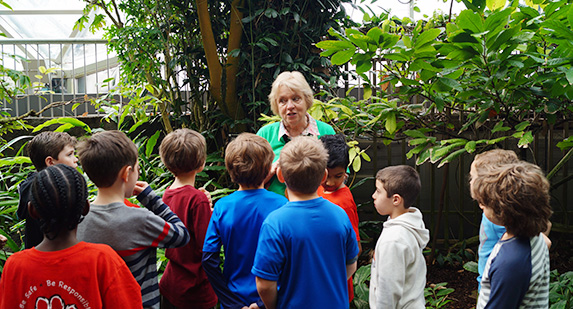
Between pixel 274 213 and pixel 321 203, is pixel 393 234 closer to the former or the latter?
pixel 321 203

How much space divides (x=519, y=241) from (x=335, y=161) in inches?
35.0

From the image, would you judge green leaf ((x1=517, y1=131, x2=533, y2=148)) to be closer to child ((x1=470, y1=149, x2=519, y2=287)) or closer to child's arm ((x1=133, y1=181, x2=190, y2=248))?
child ((x1=470, y1=149, x2=519, y2=287))

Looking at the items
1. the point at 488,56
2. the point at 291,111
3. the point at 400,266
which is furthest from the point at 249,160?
the point at 488,56

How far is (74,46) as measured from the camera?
5.87 m

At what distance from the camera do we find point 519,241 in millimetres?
1625

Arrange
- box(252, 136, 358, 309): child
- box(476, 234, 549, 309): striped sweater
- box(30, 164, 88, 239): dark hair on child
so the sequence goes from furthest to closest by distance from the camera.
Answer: box(252, 136, 358, 309): child < box(476, 234, 549, 309): striped sweater < box(30, 164, 88, 239): dark hair on child

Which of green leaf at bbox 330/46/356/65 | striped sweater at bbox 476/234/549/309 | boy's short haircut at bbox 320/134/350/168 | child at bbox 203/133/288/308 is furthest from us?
green leaf at bbox 330/46/356/65

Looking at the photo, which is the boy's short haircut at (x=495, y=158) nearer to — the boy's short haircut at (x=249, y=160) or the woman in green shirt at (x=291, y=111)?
the woman in green shirt at (x=291, y=111)

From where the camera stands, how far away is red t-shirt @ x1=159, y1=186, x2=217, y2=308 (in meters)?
2.08

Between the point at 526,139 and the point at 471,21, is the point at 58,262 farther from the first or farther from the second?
the point at 526,139

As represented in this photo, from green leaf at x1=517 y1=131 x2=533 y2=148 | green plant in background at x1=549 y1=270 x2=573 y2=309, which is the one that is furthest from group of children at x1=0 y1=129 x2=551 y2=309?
green plant in background at x1=549 y1=270 x2=573 y2=309

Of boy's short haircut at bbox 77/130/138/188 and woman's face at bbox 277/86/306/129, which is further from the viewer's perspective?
woman's face at bbox 277/86/306/129

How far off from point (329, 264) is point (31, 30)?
7.45 metres

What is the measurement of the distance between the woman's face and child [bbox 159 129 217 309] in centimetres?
59
